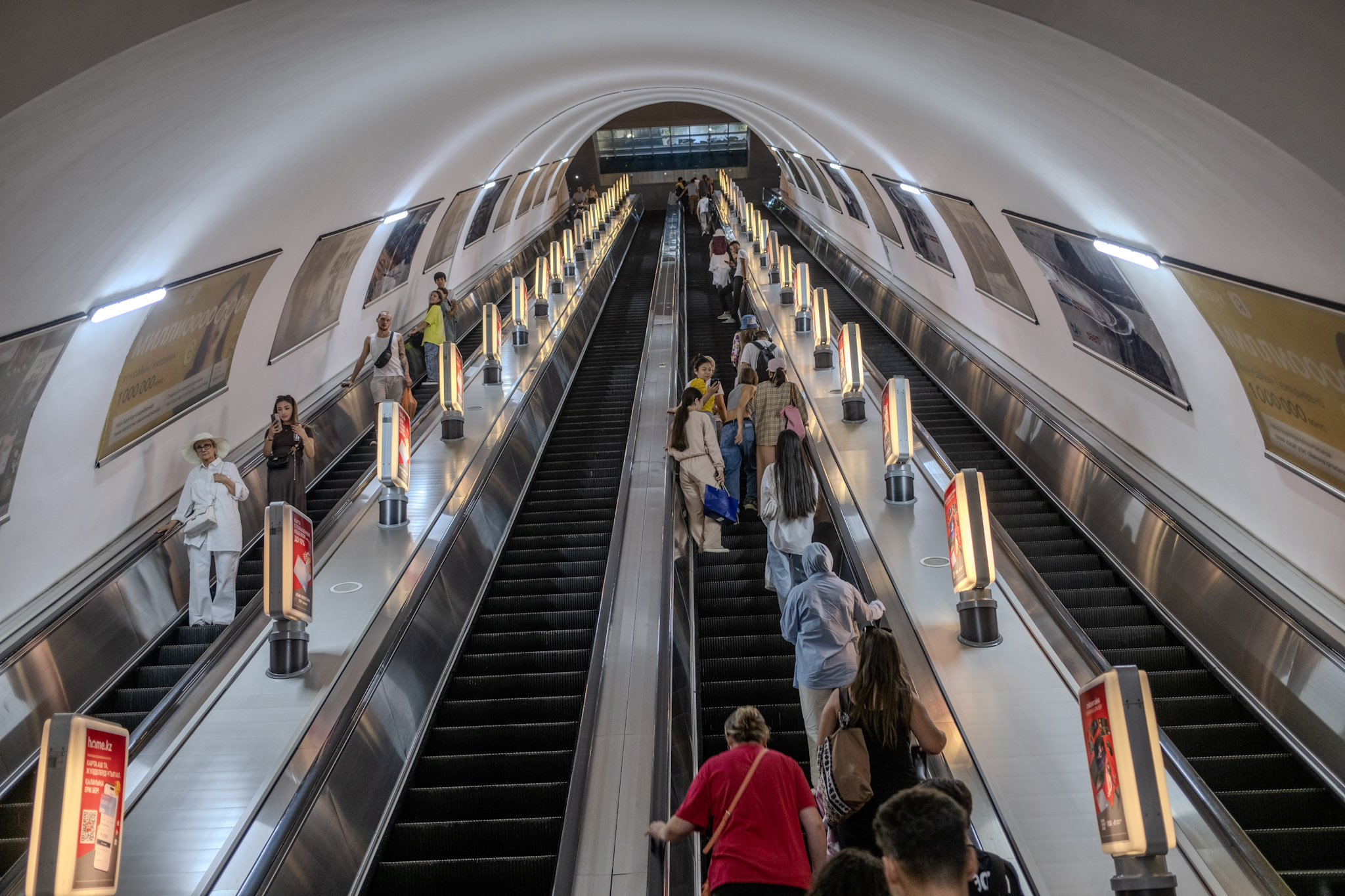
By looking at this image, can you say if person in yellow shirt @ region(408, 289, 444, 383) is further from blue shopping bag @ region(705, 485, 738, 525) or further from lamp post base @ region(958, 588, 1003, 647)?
lamp post base @ region(958, 588, 1003, 647)

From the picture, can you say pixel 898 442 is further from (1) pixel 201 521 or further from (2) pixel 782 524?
(1) pixel 201 521

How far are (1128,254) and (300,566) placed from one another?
238 inches

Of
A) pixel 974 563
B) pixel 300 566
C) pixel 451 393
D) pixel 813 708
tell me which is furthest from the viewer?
pixel 451 393

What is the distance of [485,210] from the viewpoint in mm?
20578

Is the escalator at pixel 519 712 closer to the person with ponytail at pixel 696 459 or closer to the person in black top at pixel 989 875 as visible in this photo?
the person with ponytail at pixel 696 459

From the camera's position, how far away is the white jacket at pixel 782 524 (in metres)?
6.64

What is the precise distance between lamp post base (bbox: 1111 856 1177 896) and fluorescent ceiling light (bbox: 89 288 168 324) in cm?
660

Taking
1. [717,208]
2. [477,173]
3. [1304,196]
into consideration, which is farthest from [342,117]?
[717,208]

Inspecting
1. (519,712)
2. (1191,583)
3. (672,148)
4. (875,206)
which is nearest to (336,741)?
(519,712)

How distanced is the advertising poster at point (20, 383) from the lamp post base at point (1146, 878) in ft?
20.2

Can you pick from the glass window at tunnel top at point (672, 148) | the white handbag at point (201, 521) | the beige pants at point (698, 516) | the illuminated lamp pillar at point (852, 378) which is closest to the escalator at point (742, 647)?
the beige pants at point (698, 516)

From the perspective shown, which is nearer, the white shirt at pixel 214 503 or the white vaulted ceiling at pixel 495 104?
the white vaulted ceiling at pixel 495 104

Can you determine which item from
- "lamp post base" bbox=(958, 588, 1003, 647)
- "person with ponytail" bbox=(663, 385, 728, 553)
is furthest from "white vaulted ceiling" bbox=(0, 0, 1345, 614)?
"person with ponytail" bbox=(663, 385, 728, 553)

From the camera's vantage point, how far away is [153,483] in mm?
8461
